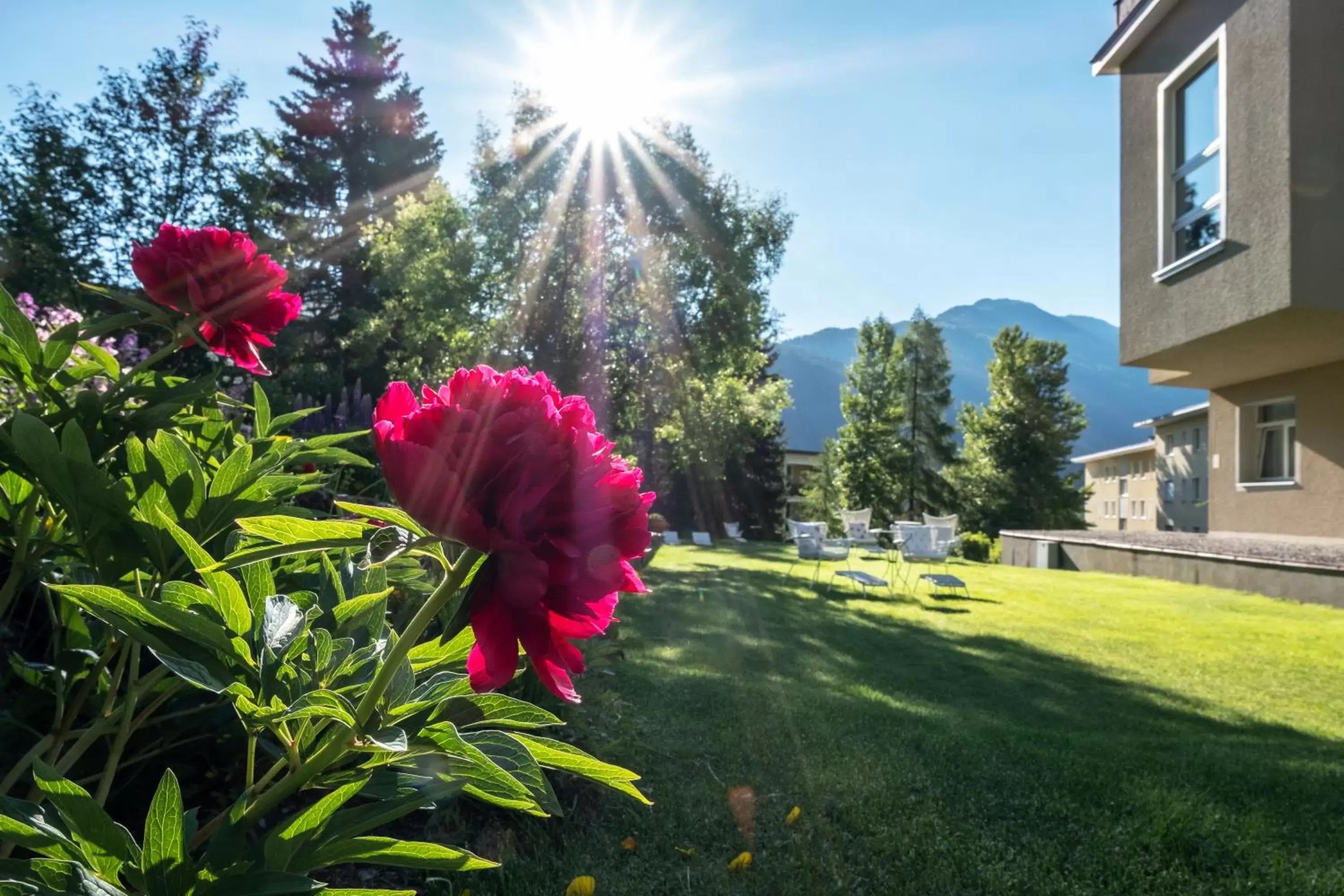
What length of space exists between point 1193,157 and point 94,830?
11786 mm

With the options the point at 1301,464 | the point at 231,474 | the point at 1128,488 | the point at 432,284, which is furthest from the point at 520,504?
the point at 1128,488

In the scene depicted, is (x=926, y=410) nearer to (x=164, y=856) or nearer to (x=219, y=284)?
(x=219, y=284)

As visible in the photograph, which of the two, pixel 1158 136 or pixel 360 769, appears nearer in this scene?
pixel 360 769

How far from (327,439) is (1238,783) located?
3.52 meters

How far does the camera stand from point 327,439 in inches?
46.0

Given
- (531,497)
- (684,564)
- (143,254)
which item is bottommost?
(684,564)

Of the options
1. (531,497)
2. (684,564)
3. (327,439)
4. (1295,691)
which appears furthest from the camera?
(684,564)

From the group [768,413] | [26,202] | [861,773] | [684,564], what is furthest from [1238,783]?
[768,413]

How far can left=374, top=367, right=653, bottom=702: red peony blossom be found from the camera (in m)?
0.56

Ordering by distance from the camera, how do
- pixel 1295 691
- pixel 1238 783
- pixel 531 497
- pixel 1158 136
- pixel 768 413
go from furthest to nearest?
pixel 768 413 < pixel 1158 136 < pixel 1295 691 < pixel 1238 783 < pixel 531 497

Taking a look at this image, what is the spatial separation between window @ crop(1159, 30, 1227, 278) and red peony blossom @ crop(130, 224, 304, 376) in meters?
9.91

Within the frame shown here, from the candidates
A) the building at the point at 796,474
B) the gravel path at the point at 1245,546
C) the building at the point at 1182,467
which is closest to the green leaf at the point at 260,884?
the gravel path at the point at 1245,546

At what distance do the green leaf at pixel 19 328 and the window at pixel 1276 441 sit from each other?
45.2 feet

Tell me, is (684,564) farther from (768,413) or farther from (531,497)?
(531,497)
